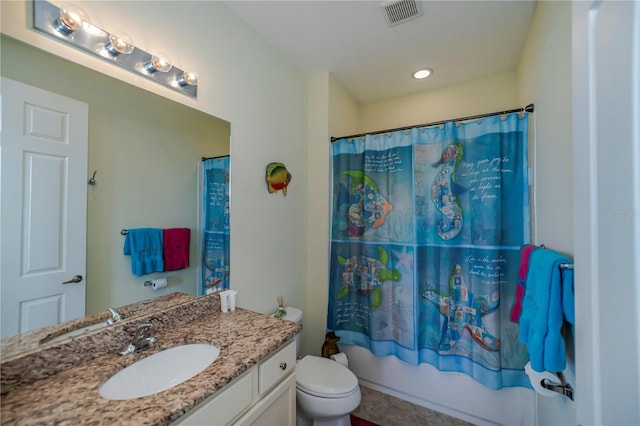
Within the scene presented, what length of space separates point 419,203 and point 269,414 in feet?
5.02

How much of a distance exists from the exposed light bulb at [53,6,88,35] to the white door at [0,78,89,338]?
23 cm

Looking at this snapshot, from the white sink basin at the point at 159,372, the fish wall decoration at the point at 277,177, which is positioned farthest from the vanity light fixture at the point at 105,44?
the white sink basin at the point at 159,372

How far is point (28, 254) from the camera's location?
788 mm

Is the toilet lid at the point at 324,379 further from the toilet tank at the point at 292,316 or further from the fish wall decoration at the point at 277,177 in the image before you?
the fish wall decoration at the point at 277,177

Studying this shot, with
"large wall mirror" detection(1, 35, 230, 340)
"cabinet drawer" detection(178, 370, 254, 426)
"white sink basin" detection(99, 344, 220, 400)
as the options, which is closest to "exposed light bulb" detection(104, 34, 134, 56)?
"large wall mirror" detection(1, 35, 230, 340)

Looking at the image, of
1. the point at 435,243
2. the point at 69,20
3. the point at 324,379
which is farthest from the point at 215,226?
the point at 435,243

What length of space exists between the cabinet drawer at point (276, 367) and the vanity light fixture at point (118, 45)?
4.49 feet

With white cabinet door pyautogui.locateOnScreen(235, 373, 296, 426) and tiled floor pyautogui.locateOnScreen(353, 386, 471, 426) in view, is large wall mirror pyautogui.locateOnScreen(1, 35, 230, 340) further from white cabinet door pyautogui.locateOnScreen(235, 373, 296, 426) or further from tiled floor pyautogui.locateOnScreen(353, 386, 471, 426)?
tiled floor pyautogui.locateOnScreen(353, 386, 471, 426)

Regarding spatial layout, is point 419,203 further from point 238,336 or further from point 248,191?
point 238,336

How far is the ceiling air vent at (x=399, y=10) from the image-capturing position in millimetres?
1419

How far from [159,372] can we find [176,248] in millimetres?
531

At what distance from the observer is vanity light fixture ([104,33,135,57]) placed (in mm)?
954

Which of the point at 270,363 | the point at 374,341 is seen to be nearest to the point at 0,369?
the point at 270,363

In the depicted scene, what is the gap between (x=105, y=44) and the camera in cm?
95
